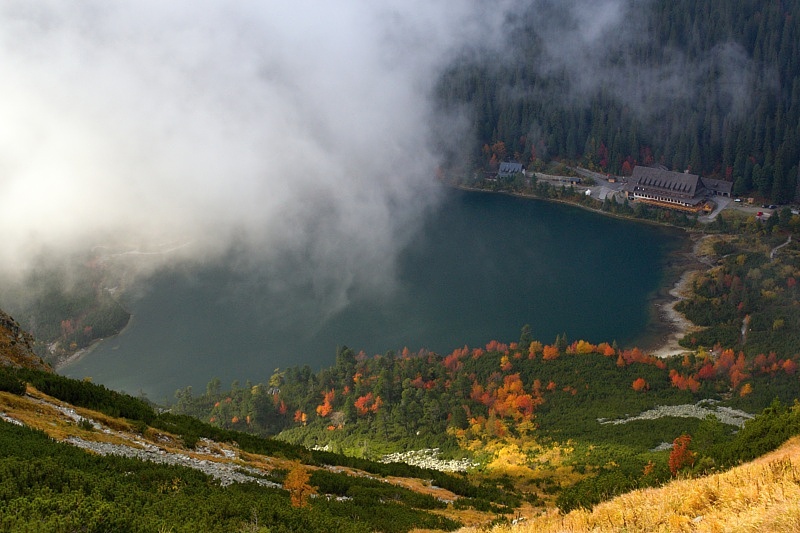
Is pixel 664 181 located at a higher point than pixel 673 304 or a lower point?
higher

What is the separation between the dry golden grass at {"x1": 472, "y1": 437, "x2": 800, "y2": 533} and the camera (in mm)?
9242

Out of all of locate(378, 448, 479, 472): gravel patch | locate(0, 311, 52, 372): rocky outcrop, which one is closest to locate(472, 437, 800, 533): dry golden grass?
locate(0, 311, 52, 372): rocky outcrop

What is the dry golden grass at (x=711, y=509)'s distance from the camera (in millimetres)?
9242

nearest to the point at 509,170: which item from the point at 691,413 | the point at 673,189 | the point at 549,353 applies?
the point at 673,189

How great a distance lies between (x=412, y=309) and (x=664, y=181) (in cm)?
6179

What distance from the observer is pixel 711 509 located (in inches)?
420

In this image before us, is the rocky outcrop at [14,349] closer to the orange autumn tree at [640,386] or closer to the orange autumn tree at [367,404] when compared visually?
the orange autumn tree at [367,404]

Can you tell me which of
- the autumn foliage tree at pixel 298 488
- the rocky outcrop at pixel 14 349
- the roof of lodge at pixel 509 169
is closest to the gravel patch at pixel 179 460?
the autumn foliage tree at pixel 298 488

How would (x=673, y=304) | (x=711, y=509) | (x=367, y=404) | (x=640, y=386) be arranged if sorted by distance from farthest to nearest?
(x=673, y=304), (x=367, y=404), (x=640, y=386), (x=711, y=509)

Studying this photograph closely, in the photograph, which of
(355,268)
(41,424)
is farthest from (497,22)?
(41,424)

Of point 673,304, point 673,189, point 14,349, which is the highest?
point 673,189

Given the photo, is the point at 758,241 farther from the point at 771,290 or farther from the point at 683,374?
the point at 683,374

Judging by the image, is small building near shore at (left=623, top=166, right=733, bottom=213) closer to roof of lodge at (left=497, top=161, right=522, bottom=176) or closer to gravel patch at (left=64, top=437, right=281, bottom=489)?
roof of lodge at (left=497, top=161, right=522, bottom=176)

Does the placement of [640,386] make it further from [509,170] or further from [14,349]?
[509,170]
